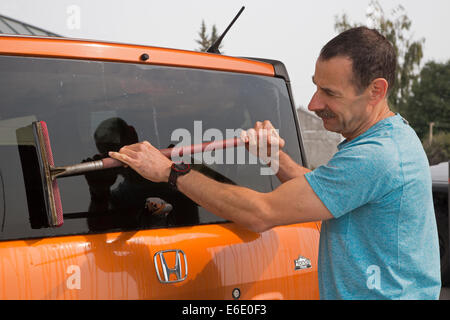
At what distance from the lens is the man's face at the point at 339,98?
1840 mm

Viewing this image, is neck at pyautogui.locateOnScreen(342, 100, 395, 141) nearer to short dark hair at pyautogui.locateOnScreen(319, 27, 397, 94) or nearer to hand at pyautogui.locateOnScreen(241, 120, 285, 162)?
short dark hair at pyautogui.locateOnScreen(319, 27, 397, 94)

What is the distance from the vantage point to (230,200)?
1850mm

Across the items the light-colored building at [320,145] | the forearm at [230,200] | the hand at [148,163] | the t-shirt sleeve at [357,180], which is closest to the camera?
the t-shirt sleeve at [357,180]

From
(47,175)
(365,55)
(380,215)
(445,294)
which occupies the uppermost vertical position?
(365,55)

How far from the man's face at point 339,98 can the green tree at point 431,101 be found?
6455 centimetres

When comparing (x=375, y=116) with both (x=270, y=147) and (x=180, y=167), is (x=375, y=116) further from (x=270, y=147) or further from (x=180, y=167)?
(x=180, y=167)

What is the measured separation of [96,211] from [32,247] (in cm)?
28

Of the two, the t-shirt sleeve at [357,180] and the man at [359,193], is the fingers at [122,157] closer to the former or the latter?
the man at [359,193]

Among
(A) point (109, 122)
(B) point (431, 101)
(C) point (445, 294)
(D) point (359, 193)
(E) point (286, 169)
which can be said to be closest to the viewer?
(D) point (359, 193)

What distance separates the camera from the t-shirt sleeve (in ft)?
5.54

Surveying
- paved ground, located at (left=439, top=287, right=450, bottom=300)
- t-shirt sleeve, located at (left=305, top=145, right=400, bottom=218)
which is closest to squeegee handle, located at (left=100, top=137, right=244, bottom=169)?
t-shirt sleeve, located at (left=305, top=145, right=400, bottom=218)

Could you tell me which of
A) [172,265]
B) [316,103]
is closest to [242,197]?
[172,265]

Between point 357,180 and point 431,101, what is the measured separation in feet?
223

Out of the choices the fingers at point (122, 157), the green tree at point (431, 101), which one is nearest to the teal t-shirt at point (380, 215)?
the fingers at point (122, 157)
